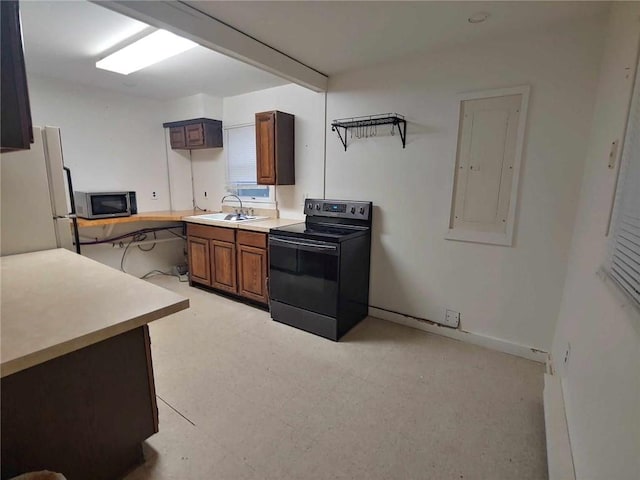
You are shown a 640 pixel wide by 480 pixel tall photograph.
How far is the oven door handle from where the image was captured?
8.59ft

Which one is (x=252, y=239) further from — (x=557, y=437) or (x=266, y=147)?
(x=557, y=437)

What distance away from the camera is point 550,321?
2.34 m

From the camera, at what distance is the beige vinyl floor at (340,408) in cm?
152

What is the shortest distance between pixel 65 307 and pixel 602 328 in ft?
6.71

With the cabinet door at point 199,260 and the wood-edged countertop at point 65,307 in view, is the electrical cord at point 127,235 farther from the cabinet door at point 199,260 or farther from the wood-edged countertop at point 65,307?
the wood-edged countertop at point 65,307

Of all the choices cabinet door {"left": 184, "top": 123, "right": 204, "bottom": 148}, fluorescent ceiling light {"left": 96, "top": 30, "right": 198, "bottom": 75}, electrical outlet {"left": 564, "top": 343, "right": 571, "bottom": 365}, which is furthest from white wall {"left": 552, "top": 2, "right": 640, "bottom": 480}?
cabinet door {"left": 184, "top": 123, "right": 204, "bottom": 148}

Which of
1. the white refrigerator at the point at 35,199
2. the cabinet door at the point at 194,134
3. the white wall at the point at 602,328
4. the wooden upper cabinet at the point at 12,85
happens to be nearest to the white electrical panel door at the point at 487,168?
the white wall at the point at 602,328

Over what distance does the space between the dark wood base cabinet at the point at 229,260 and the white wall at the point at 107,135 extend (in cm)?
123

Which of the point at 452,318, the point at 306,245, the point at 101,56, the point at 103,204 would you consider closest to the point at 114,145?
the point at 103,204

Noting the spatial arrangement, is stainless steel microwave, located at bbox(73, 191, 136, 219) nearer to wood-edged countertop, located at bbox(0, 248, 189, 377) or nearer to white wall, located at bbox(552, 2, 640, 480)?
wood-edged countertop, located at bbox(0, 248, 189, 377)

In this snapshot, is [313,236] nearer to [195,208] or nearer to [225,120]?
[225,120]

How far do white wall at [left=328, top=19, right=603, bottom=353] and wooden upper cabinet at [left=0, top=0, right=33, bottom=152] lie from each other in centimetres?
251

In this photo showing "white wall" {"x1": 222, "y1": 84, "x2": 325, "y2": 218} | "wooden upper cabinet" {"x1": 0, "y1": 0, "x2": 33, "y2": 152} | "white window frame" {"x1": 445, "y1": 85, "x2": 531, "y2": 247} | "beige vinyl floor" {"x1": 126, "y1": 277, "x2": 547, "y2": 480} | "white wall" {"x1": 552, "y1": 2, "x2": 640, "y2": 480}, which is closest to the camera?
"wooden upper cabinet" {"x1": 0, "y1": 0, "x2": 33, "y2": 152}

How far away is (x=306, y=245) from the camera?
8.99 feet
